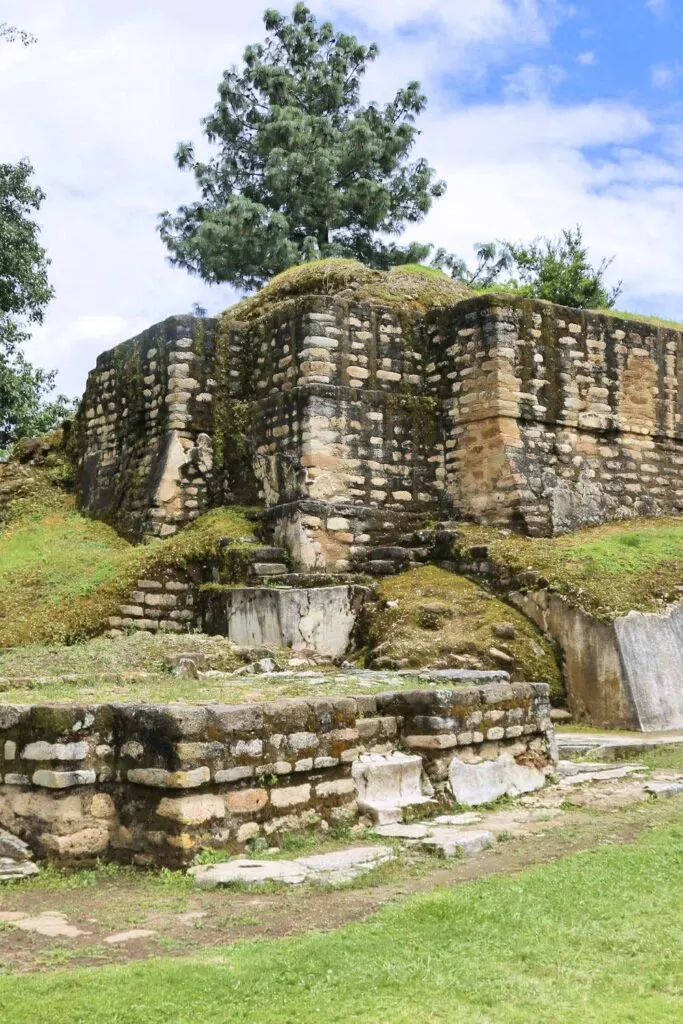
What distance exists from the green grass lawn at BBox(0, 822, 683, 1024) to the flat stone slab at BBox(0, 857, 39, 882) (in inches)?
63.1

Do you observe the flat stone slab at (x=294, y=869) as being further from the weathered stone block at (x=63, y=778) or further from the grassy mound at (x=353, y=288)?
the grassy mound at (x=353, y=288)

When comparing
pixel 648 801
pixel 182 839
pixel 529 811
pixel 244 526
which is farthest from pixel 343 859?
pixel 244 526

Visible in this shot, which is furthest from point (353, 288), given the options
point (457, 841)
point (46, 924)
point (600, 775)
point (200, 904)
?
point (46, 924)

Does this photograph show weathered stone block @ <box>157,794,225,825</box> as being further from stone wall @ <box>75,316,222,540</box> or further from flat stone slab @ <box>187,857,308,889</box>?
stone wall @ <box>75,316,222,540</box>

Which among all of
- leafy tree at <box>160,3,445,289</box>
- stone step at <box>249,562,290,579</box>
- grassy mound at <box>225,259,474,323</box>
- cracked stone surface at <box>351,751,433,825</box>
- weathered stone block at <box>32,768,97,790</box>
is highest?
leafy tree at <box>160,3,445,289</box>

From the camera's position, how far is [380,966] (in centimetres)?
375

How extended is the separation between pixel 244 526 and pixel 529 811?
643 centimetres

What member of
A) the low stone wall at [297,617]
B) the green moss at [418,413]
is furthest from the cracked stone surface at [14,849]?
the green moss at [418,413]

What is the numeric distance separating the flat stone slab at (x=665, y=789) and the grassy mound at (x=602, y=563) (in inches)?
110

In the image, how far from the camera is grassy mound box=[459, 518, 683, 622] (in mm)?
10492

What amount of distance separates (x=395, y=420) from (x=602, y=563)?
336 cm

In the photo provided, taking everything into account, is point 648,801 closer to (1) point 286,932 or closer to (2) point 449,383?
(1) point 286,932

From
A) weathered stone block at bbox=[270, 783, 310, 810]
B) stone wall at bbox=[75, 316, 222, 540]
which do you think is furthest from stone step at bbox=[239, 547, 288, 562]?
weathered stone block at bbox=[270, 783, 310, 810]

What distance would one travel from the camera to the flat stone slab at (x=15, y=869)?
520 centimetres
